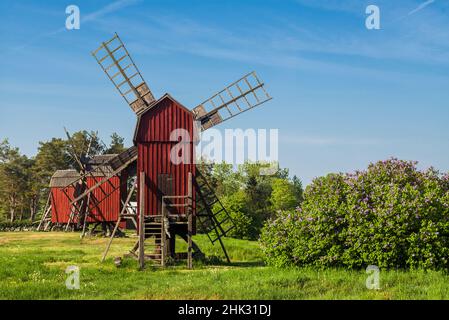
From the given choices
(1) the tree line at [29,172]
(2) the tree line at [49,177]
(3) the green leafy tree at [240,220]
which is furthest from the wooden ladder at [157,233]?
(1) the tree line at [29,172]

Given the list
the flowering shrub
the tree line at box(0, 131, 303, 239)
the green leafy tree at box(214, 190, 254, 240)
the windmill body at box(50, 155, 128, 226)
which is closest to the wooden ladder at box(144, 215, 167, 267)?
the flowering shrub

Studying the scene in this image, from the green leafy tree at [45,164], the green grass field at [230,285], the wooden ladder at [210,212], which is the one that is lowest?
the green grass field at [230,285]

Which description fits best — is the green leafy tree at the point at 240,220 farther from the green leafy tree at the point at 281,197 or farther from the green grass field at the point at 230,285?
the green grass field at the point at 230,285

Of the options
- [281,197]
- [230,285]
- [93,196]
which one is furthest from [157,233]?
[281,197]

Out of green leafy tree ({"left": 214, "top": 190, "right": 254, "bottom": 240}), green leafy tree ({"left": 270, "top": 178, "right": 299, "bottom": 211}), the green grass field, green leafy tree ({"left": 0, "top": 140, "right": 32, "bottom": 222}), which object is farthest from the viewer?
green leafy tree ({"left": 0, "top": 140, "right": 32, "bottom": 222})

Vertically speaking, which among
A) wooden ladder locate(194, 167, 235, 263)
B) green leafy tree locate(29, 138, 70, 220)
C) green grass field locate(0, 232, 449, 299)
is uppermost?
green leafy tree locate(29, 138, 70, 220)

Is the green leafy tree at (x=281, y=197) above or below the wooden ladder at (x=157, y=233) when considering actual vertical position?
above

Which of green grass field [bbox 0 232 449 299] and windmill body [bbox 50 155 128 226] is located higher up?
windmill body [bbox 50 155 128 226]

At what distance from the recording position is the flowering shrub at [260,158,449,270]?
17547 mm

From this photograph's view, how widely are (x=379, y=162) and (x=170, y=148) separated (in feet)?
35.9

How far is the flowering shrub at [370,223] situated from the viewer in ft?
57.6

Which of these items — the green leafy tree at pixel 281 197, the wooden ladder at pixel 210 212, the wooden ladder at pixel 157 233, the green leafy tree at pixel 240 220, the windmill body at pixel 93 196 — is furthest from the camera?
the green leafy tree at pixel 281 197

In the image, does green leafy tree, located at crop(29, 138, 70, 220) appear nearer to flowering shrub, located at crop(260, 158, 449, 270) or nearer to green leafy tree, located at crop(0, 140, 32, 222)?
green leafy tree, located at crop(0, 140, 32, 222)

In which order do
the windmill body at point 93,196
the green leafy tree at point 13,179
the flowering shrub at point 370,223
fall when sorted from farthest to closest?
the green leafy tree at point 13,179, the windmill body at point 93,196, the flowering shrub at point 370,223
